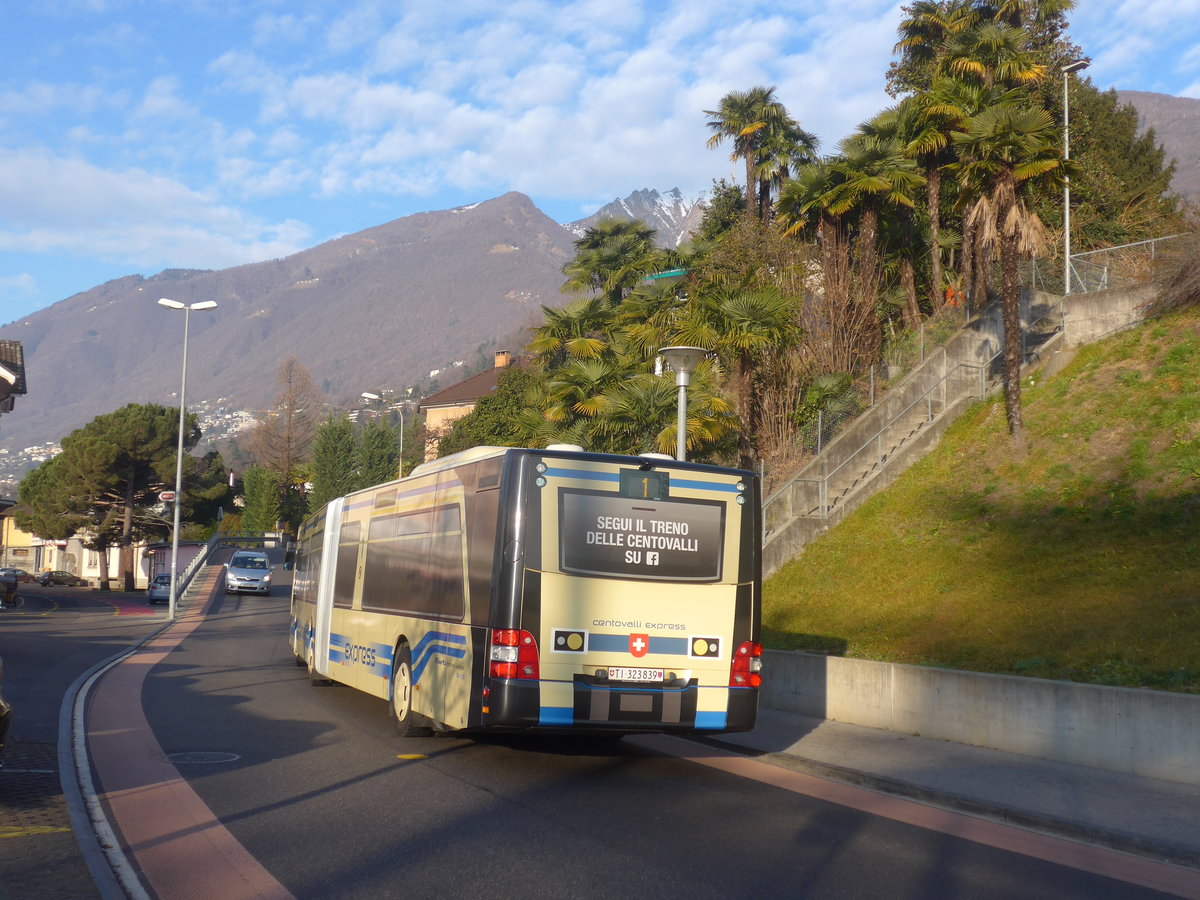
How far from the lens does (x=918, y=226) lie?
122 ft

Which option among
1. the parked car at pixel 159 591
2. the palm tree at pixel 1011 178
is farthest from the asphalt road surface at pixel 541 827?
the parked car at pixel 159 591

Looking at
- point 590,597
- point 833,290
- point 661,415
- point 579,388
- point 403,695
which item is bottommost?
point 403,695

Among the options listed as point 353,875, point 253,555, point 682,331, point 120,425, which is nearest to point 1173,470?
point 682,331

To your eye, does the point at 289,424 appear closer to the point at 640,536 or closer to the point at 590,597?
the point at 640,536

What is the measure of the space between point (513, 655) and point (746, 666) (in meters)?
2.47

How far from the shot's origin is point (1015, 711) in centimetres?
1141

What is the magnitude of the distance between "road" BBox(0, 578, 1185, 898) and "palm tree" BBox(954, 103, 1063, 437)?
1227cm

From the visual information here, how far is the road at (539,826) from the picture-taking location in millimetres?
6762

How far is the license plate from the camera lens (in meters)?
10.4

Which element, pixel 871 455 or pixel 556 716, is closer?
pixel 556 716

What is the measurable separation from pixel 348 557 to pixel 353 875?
10248 millimetres

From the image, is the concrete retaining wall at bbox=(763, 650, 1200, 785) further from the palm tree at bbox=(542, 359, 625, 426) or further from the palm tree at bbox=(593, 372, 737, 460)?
the palm tree at bbox=(542, 359, 625, 426)

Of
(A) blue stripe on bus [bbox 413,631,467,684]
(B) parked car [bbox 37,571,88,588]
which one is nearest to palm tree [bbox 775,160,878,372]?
(A) blue stripe on bus [bbox 413,631,467,684]

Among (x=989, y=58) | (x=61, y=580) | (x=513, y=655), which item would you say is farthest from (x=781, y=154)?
(x=61, y=580)
